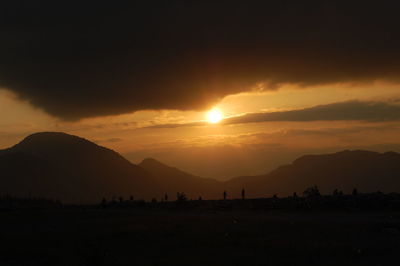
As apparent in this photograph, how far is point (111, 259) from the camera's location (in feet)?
75.2

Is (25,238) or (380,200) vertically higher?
(380,200)

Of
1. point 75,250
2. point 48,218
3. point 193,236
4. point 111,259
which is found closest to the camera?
point 111,259

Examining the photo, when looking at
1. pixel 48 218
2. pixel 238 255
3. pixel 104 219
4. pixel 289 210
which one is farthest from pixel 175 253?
pixel 289 210

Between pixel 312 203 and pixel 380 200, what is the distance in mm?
5571

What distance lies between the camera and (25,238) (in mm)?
28891

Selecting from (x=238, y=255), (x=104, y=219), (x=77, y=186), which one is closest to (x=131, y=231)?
(x=104, y=219)

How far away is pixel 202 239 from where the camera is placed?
27734 mm

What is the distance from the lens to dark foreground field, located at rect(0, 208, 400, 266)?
901 inches

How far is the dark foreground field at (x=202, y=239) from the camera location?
22.9m

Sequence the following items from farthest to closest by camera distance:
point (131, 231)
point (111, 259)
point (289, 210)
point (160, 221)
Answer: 1. point (289, 210)
2. point (160, 221)
3. point (131, 231)
4. point (111, 259)

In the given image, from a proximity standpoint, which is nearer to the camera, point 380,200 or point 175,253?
point 175,253

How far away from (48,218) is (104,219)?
4.64 meters

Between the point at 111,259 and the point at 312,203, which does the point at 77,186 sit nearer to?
the point at 312,203

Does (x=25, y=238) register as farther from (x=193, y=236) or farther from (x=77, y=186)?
(x=77, y=186)
